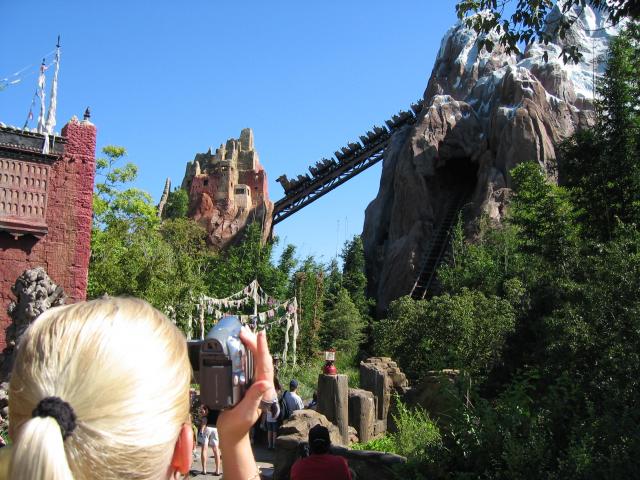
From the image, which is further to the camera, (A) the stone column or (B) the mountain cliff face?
(B) the mountain cliff face

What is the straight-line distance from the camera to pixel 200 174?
42.6 meters

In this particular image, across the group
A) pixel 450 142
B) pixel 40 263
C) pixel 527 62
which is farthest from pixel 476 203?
pixel 40 263

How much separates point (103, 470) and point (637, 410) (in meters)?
4.38

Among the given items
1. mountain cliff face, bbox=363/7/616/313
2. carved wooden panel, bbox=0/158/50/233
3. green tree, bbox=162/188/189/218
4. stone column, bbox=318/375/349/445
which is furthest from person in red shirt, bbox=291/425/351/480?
green tree, bbox=162/188/189/218

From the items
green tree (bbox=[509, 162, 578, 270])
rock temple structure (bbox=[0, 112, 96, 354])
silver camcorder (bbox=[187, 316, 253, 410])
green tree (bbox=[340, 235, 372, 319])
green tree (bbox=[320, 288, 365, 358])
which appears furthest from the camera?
green tree (bbox=[340, 235, 372, 319])

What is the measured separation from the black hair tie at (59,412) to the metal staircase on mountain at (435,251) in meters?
28.0

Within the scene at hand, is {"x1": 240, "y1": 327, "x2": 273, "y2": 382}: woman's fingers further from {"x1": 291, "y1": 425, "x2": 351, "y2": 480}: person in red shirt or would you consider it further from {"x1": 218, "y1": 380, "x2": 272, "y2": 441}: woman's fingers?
{"x1": 291, "y1": 425, "x2": 351, "y2": 480}: person in red shirt

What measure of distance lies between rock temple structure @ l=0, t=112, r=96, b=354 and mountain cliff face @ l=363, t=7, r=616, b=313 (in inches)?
764

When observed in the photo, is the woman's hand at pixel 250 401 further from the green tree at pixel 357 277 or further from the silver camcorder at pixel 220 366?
the green tree at pixel 357 277

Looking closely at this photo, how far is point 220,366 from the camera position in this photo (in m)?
1.33

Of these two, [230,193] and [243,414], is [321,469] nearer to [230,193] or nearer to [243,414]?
[243,414]

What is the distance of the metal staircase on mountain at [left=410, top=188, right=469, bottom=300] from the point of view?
97.5ft

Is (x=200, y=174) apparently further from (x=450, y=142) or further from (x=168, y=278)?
(x=168, y=278)

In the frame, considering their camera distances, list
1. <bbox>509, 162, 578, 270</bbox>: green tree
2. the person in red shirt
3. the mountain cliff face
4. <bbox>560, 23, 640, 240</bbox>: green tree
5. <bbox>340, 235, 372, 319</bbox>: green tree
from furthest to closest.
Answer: <bbox>340, 235, 372, 319</bbox>: green tree
the mountain cliff face
<bbox>509, 162, 578, 270</bbox>: green tree
<bbox>560, 23, 640, 240</bbox>: green tree
the person in red shirt
